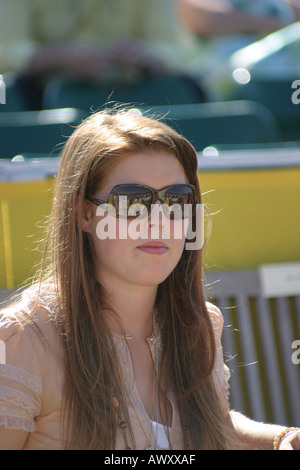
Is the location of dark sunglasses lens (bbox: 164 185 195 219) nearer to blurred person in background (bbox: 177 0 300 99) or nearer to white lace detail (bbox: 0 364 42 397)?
white lace detail (bbox: 0 364 42 397)

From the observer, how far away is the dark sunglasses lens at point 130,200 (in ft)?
4.98

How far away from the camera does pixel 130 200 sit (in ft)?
4.98

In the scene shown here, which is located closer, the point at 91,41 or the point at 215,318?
the point at 215,318

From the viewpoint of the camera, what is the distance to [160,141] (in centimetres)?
157

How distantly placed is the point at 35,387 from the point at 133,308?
342 mm

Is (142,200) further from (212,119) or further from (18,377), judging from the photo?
(212,119)

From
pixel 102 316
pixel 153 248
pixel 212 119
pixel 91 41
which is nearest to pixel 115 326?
pixel 102 316

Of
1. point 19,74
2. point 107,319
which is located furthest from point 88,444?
point 19,74

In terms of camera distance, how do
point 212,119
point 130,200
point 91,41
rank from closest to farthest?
point 130,200 < point 212,119 < point 91,41

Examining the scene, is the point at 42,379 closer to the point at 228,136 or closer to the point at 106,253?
the point at 106,253

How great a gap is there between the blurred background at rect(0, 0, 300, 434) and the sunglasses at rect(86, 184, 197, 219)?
1.66 ft

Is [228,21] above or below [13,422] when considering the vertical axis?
above

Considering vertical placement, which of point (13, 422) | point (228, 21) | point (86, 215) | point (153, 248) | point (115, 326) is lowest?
point (13, 422)
